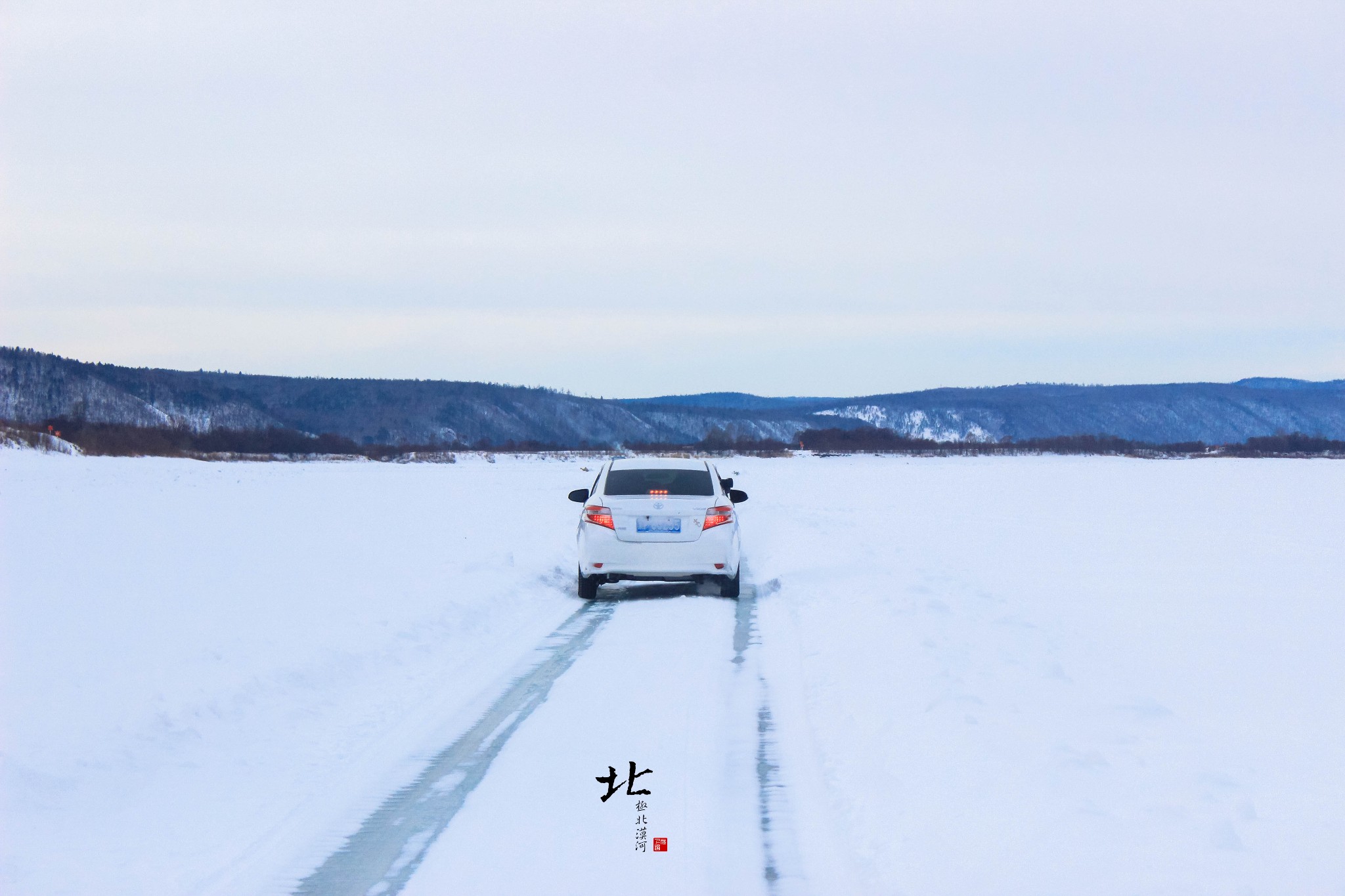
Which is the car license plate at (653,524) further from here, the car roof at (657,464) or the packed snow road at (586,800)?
the packed snow road at (586,800)

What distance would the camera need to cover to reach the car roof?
13.6 meters

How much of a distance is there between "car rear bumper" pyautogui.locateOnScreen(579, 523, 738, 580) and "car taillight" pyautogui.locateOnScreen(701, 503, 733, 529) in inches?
2.6

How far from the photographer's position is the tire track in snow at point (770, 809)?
169 inches

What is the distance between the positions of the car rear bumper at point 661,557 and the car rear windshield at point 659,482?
2.13 feet

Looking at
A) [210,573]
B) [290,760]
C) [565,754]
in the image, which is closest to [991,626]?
[565,754]

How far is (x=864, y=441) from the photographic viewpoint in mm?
144750

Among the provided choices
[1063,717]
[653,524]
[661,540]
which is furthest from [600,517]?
[1063,717]

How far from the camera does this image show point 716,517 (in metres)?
12.7

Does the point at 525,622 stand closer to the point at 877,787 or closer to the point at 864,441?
the point at 877,787

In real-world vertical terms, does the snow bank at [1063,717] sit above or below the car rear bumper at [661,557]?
below

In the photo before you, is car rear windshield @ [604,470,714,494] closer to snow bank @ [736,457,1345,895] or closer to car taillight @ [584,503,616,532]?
car taillight @ [584,503,616,532]

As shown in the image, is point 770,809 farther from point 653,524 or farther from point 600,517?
point 600,517

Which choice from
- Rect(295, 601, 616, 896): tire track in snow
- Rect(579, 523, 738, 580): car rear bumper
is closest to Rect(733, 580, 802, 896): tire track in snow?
Rect(295, 601, 616, 896): tire track in snow

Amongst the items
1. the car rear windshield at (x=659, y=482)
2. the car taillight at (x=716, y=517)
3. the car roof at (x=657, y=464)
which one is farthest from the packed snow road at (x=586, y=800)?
the car roof at (x=657, y=464)
